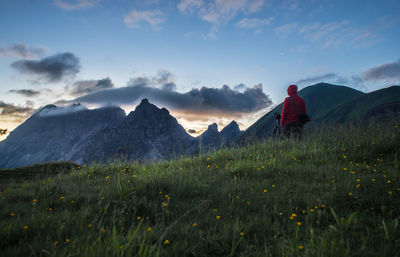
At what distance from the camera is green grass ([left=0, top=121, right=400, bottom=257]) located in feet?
7.18

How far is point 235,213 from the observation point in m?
3.17

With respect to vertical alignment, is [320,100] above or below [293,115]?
above

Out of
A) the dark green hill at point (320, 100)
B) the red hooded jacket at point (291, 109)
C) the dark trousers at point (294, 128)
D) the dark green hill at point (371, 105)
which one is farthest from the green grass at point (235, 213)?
the dark green hill at point (320, 100)

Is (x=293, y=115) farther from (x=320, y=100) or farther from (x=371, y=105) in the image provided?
(x=320, y=100)

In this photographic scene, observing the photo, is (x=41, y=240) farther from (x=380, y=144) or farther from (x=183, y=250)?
(x=380, y=144)

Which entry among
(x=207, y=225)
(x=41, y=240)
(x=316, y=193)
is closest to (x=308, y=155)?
(x=316, y=193)

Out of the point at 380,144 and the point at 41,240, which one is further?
the point at 380,144

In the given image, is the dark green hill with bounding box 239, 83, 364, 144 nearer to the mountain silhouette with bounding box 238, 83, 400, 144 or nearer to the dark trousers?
the mountain silhouette with bounding box 238, 83, 400, 144

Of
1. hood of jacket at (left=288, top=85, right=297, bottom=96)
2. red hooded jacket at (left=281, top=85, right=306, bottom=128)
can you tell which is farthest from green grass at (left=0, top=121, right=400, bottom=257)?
hood of jacket at (left=288, top=85, right=297, bottom=96)

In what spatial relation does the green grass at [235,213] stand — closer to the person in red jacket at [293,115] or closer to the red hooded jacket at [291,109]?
the person in red jacket at [293,115]

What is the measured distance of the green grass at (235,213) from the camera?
2188 millimetres

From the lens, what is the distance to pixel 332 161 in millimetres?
5750

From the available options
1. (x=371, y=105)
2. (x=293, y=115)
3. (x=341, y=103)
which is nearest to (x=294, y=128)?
(x=293, y=115)

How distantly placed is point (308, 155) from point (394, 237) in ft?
14.0
